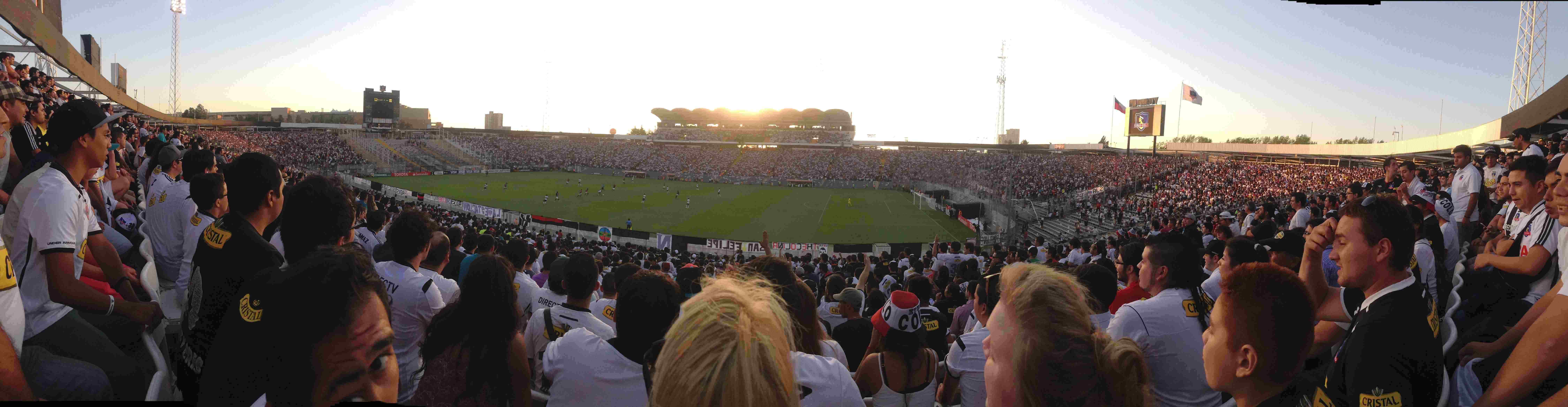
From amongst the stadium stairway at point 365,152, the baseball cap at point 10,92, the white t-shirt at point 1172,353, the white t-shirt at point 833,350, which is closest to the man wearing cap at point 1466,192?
the white t-shirt at point 1172,353

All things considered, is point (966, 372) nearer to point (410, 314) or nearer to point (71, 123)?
point (410, 314)

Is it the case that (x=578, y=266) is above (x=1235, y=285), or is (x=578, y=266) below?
below

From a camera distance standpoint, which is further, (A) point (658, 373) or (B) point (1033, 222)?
(B) point (1033, 222)

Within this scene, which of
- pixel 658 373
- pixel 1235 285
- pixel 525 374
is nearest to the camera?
pixel 658 373

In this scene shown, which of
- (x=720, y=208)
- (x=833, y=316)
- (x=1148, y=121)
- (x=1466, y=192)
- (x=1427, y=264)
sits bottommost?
(x=720, y=208)

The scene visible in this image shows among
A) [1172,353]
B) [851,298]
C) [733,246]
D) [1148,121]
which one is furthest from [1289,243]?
[1148,121]

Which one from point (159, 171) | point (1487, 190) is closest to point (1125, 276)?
point (159, 171)

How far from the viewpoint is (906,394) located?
401 centimetres

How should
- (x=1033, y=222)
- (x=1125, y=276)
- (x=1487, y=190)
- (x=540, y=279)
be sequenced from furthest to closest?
(x=1033, y=222) → (x=1487, y=190) → (x=540, y=279) → (x=1125, y=276)

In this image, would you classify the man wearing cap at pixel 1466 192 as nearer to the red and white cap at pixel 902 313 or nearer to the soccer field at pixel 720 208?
the red and white cap at pixel 902 313

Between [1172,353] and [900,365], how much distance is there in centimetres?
154

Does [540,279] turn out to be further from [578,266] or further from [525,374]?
[525,374]

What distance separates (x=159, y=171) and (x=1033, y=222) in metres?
35.1

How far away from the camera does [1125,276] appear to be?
720cm
